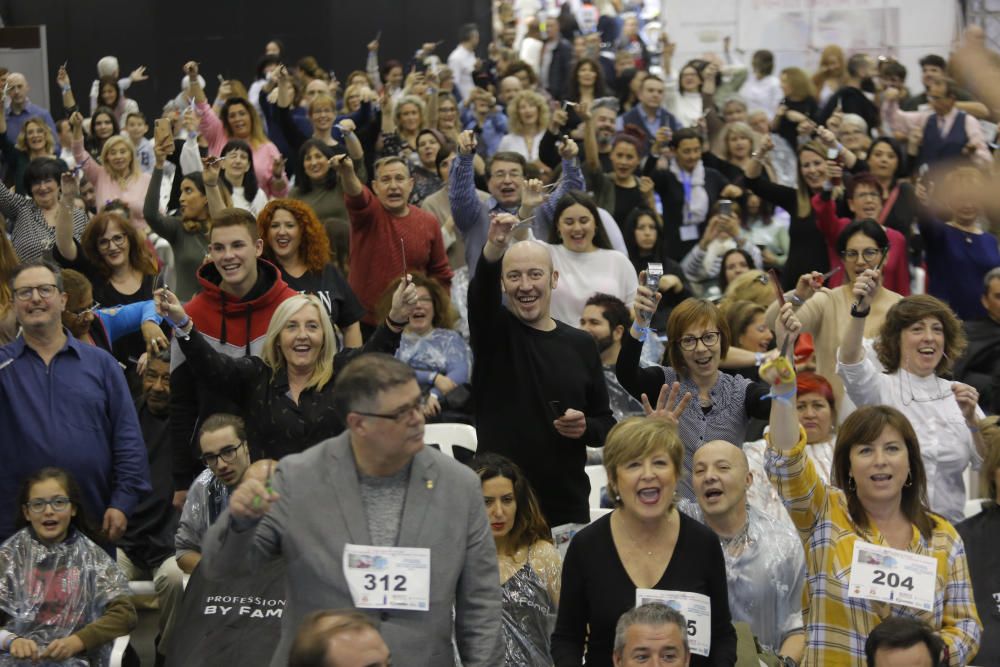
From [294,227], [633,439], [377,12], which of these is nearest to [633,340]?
[633,439]

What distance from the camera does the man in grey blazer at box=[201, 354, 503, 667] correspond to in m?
3.23

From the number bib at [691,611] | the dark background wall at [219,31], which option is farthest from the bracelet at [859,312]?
the dark background wall at [219,31]

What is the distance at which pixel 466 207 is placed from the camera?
7027 millimetres

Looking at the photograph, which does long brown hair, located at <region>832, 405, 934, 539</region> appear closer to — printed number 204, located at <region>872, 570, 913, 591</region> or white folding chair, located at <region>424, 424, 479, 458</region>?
printed number 204, located at <region>872, 570, 913, 591</region>

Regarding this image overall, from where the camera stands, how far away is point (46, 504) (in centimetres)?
470

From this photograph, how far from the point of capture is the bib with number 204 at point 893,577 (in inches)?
148

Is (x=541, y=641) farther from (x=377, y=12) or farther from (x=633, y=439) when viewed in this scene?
(x=377, y=12)

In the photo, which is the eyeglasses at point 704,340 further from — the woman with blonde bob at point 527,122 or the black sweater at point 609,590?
the woman with blonde bob at point 527,122

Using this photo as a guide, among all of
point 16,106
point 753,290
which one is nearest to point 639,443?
point 753,290

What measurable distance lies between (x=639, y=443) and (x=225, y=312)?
1814mm

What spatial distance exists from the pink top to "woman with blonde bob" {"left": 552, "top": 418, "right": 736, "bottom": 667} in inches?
209

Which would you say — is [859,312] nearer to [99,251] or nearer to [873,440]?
[873,440]

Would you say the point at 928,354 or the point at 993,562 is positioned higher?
the point at 928,354

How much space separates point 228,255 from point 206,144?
172 inches
